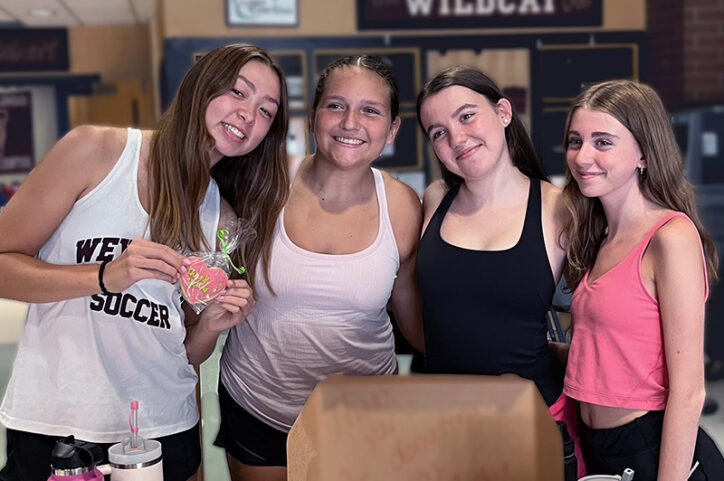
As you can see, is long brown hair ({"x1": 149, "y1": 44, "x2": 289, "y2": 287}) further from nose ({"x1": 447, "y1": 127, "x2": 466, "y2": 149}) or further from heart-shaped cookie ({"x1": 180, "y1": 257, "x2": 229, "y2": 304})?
nose ({"x1": 447, "y1": 127, "x2": 466, "y2": 149})

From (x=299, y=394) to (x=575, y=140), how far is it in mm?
834

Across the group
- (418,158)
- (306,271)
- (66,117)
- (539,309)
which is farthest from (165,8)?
(66,117)

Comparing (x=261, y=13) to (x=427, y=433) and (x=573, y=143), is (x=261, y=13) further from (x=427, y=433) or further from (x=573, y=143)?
(x=427, y=433)

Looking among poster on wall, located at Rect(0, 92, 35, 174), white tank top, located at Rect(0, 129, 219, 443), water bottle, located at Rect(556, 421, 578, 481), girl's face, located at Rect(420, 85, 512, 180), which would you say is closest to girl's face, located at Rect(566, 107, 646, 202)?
girl's face, located at Rect(420, 85, 512, 180)

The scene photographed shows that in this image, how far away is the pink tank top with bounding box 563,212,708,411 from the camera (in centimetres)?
135

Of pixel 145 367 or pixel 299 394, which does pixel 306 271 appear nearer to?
pixel 299 394

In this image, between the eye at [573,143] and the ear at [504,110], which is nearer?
the eye at [573,143]

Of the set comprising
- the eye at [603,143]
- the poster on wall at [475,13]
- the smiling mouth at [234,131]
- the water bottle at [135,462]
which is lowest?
the water bottle at [135,462]

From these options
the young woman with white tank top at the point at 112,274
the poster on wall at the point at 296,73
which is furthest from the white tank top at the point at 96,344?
the poster on wall at the point at 296,73

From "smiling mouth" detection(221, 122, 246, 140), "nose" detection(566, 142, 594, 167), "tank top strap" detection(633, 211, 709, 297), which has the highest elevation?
"smiling mouth" detection(221, 122, 246, 140)

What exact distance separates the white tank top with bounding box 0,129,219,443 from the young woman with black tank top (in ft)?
1.91

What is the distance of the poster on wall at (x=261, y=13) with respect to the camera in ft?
17.6

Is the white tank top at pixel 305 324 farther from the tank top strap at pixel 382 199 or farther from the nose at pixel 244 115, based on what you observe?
the nose at pixel 244 115

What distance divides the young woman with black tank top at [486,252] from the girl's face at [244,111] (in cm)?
34
